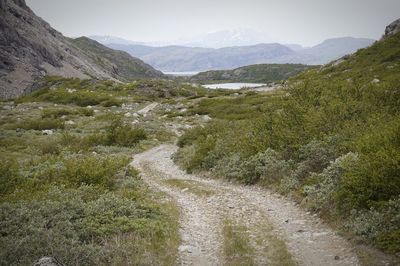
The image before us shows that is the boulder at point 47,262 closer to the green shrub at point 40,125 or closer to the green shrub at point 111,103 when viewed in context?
the green shrub at point 40,125

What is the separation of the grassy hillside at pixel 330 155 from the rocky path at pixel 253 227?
0.66 m

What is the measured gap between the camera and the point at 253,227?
1163 cm

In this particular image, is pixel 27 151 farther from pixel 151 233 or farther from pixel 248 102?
pixel 248 102

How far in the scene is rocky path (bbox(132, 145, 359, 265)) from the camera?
9141 millimetres

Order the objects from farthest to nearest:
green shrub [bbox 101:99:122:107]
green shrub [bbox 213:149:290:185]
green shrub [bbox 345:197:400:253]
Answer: green shrub [bbox 101:99:122:107], green shrub [bbox 213:149:290:185], green shrub [bbox 345:197:400:253]

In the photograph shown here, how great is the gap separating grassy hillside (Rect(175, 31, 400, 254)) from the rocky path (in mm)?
661

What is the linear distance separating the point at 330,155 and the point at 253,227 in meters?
5.11

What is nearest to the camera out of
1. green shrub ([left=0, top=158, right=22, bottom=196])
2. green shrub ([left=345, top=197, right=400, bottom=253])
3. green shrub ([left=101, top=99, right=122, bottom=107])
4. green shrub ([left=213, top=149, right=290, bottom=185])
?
green shrub ([left=345, top=197, right=400, bottom=253])

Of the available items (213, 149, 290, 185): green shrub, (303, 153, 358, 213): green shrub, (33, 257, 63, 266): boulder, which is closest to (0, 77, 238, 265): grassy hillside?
(33, 257, 63, 266): boulder

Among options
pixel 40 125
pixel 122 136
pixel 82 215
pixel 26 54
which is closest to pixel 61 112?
pixel 40 125

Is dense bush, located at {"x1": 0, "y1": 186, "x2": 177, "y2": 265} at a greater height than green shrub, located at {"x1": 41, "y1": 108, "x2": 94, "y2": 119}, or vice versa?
dense bush, located at {"x1": 0, "y1": 186, "x2": 177, "y2": 265}

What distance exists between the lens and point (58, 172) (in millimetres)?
16312

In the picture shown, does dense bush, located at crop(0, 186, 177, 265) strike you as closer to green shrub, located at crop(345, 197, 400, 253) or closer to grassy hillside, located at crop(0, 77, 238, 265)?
grassy hillside, located at crop(0, 77, 238, 265)

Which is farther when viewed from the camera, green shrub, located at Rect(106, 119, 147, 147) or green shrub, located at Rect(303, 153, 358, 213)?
green shrub, located at Rect(106, 119, 147, 147)
